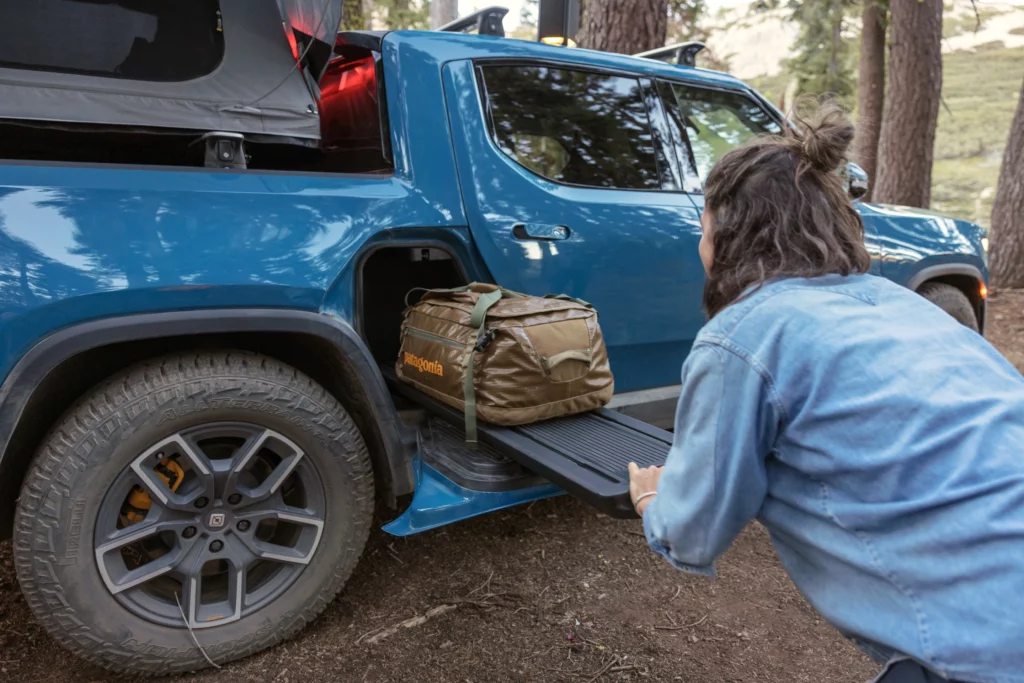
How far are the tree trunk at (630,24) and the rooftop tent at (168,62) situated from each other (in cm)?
402

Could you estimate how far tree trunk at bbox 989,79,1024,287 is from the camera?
8.27 meters

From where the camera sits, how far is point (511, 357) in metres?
2.29

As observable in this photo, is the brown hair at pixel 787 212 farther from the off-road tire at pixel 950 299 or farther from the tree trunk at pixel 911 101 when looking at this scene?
the tree trunk at pixel 911 101

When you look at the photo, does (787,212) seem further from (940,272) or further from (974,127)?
(974,127)

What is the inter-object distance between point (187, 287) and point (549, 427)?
1.21 m

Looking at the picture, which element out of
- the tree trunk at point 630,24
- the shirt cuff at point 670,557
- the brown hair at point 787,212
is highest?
the tree trunk at point 630,24

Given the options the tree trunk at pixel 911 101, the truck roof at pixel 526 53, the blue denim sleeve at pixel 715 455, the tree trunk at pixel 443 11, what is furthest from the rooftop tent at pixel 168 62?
the tree trunk at pixel 911 101

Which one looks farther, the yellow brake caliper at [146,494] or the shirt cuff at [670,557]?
the yellow brake caliper at [146,494]

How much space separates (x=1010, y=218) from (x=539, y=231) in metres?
8.04

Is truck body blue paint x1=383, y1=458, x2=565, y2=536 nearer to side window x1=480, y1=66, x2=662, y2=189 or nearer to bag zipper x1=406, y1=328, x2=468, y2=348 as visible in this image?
bag zipper x1=406, y1=328, x2=468, y2=348

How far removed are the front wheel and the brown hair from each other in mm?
1458

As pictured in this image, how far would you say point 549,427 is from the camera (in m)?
2.41

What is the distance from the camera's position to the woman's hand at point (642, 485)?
5.64ft

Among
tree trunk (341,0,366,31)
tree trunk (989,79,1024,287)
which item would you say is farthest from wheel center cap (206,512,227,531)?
tree trunk (989,79,1024,287)
